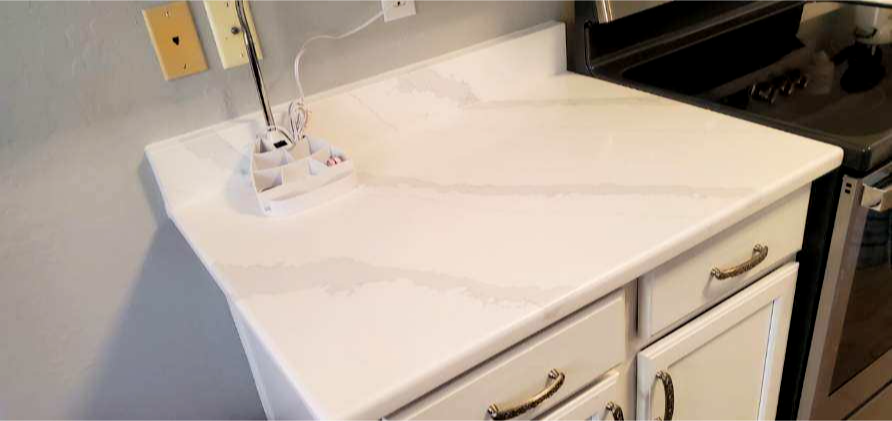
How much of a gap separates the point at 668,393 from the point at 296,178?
62cm

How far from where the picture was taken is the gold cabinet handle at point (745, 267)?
2.90 ft

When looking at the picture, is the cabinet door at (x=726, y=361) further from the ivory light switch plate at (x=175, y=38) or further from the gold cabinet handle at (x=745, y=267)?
the ivory light switch plate at (x=175, y=38)

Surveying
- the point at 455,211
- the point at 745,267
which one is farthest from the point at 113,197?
the point at 745,267

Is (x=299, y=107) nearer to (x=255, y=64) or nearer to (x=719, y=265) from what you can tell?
(x=255, y=64)

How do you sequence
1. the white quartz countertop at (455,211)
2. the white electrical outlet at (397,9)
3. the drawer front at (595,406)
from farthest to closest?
the white electrical outlet at (397,9) → the drawer front at (595,406) → the white quartz countertop at (455,211)

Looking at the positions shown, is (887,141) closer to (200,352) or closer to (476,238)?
(476,238)

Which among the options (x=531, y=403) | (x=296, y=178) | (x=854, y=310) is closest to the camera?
(x=531, y=403)

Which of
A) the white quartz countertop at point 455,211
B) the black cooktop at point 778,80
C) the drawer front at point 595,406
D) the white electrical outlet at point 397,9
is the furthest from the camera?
the white electrical outlet at point 397,9

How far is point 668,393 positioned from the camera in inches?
35.1

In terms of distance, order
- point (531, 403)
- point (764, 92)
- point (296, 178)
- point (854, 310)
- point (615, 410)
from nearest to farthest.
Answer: point (531, 403)
point (615, 410)
point (296, 178)
point (854, 310)
point (764, 92)

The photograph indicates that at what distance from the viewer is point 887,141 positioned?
931 mm

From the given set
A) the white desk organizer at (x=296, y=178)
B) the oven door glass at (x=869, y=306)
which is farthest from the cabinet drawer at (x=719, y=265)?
the white desk organizer at (x=296, y=178)

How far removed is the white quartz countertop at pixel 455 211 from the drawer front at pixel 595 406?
152mm

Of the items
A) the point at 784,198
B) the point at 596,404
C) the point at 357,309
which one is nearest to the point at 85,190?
the point at 357,309
